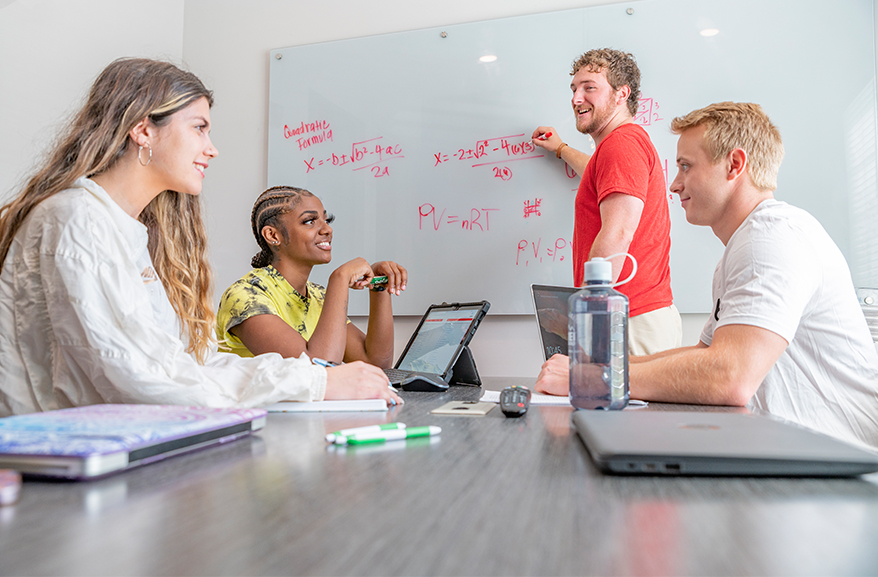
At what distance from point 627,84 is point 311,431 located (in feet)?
5.17

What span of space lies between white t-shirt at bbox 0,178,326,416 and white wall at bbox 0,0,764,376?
4.41 feet

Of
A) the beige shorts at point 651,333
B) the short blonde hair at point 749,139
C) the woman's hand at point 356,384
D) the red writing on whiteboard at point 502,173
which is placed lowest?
the woman's hand at point 356,384

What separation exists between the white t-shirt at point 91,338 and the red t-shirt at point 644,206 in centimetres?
98

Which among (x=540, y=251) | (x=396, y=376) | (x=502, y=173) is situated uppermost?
(x=502, y=173)

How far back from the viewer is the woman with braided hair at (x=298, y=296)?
1.48m

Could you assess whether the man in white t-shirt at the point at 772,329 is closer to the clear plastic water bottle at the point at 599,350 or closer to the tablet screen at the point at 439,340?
the clear plastic water bottle at the point at 599,350

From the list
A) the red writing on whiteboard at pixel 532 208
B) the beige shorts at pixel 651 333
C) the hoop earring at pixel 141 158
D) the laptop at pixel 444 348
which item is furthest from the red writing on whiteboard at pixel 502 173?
the hoop earring at pixel 141 158

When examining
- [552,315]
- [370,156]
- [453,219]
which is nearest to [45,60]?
[370,156]

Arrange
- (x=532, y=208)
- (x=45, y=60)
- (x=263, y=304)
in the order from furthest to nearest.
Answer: (x=532, y=208) < (x=45, y=60) < (x=263, y=304)

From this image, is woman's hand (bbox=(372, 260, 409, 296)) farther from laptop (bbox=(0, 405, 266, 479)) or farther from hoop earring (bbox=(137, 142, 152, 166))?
laptop (bbox=(0, 405, 266, 479))

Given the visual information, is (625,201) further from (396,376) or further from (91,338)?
(91,338)

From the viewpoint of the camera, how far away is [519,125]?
2225mm

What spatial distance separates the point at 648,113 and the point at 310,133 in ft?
4.59

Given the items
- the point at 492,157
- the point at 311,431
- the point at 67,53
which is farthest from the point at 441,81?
the point at 311,431
